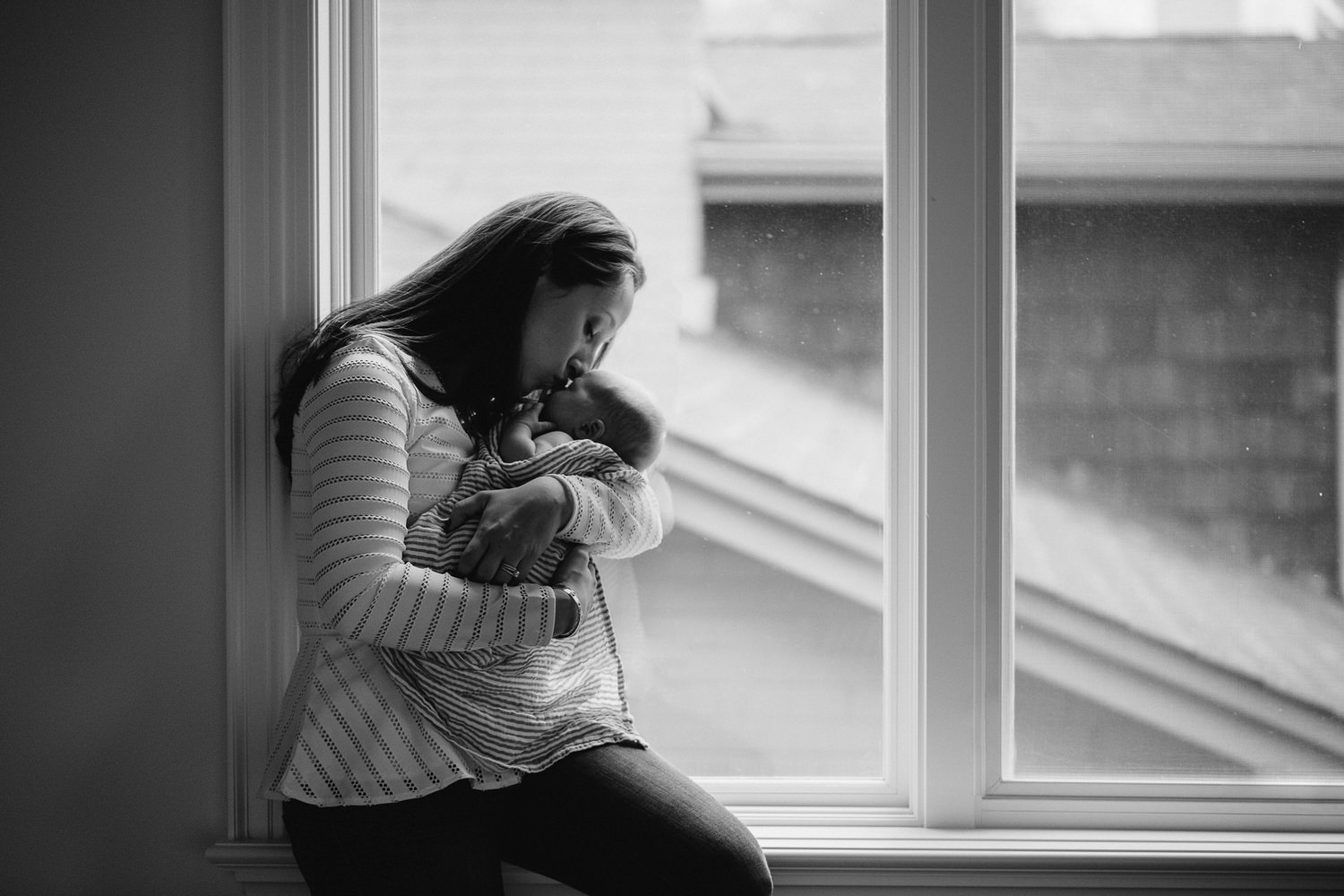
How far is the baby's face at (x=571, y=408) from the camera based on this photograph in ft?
4.41

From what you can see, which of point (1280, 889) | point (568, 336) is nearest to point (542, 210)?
point (568, 336)

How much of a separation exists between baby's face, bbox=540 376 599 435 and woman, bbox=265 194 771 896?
0.03 metres

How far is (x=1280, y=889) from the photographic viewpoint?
1.44 m

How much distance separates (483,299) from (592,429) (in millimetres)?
→ 235

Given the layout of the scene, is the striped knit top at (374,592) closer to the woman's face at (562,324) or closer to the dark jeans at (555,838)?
the dark jeans at (555,838)

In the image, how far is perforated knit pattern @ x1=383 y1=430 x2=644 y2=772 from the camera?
1.18 meters

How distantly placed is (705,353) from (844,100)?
18.9 inches

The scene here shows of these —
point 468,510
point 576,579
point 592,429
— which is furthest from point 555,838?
point 592,429

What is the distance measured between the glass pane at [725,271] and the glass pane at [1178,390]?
0.90 ft

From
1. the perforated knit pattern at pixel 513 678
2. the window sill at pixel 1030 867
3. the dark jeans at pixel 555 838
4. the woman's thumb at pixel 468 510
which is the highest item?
the woman's thumb at pixel 468 510

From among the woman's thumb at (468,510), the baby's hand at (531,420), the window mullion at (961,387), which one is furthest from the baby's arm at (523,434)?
the window mullion at (961,387)

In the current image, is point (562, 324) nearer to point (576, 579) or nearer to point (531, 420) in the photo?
point (531, 420)

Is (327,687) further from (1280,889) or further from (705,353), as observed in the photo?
(1280,889)

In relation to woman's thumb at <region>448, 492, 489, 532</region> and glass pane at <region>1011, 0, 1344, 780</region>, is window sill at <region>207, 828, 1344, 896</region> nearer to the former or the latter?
glass pane at <region>1011, 0, 1344, 780</region>
